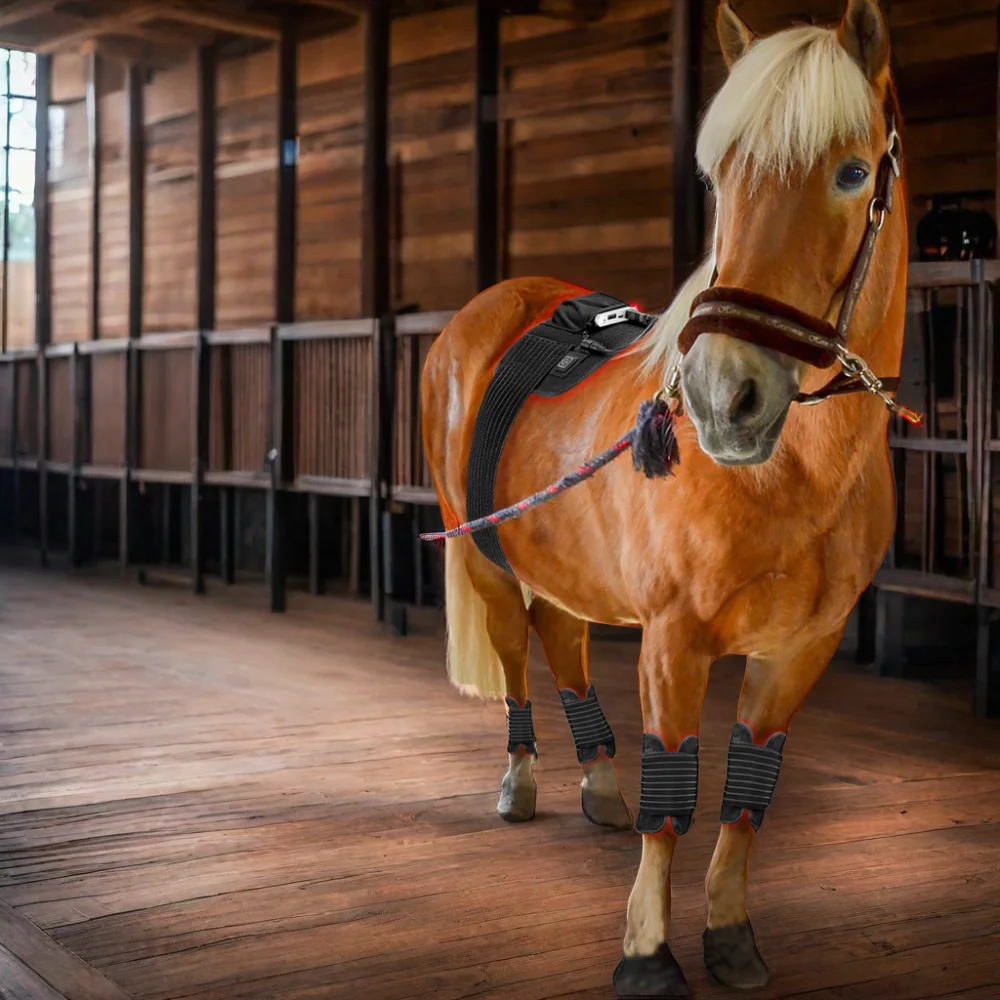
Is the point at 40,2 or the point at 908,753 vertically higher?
the point at 40,2

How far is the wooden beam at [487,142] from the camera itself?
595 centimetres

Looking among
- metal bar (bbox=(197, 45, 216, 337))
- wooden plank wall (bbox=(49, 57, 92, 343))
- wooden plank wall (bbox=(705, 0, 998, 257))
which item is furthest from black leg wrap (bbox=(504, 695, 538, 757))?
wooden plank wall (bbox=(49, 57, 92, 343))

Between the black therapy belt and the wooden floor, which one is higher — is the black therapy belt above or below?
above

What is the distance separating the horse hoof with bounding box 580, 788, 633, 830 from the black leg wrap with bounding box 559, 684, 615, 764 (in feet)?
0.28

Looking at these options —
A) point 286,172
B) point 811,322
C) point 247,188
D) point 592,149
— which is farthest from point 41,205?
point 811,322

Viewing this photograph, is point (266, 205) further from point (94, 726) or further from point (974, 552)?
point (974, 552)

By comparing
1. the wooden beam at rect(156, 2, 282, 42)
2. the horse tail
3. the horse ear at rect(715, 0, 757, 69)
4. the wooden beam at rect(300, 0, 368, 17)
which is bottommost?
the horse tail

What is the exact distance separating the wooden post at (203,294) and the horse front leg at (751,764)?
5.08 metres

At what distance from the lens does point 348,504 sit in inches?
270

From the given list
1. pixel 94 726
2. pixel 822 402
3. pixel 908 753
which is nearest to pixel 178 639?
pixel 94 726

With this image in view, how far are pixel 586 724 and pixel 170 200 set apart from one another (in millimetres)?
6195

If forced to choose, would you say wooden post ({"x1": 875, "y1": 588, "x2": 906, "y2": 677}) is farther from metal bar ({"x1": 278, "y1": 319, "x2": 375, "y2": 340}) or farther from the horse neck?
the horse neck

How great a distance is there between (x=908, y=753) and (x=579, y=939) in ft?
5.56

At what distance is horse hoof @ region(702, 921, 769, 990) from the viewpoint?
1968 millimetres
